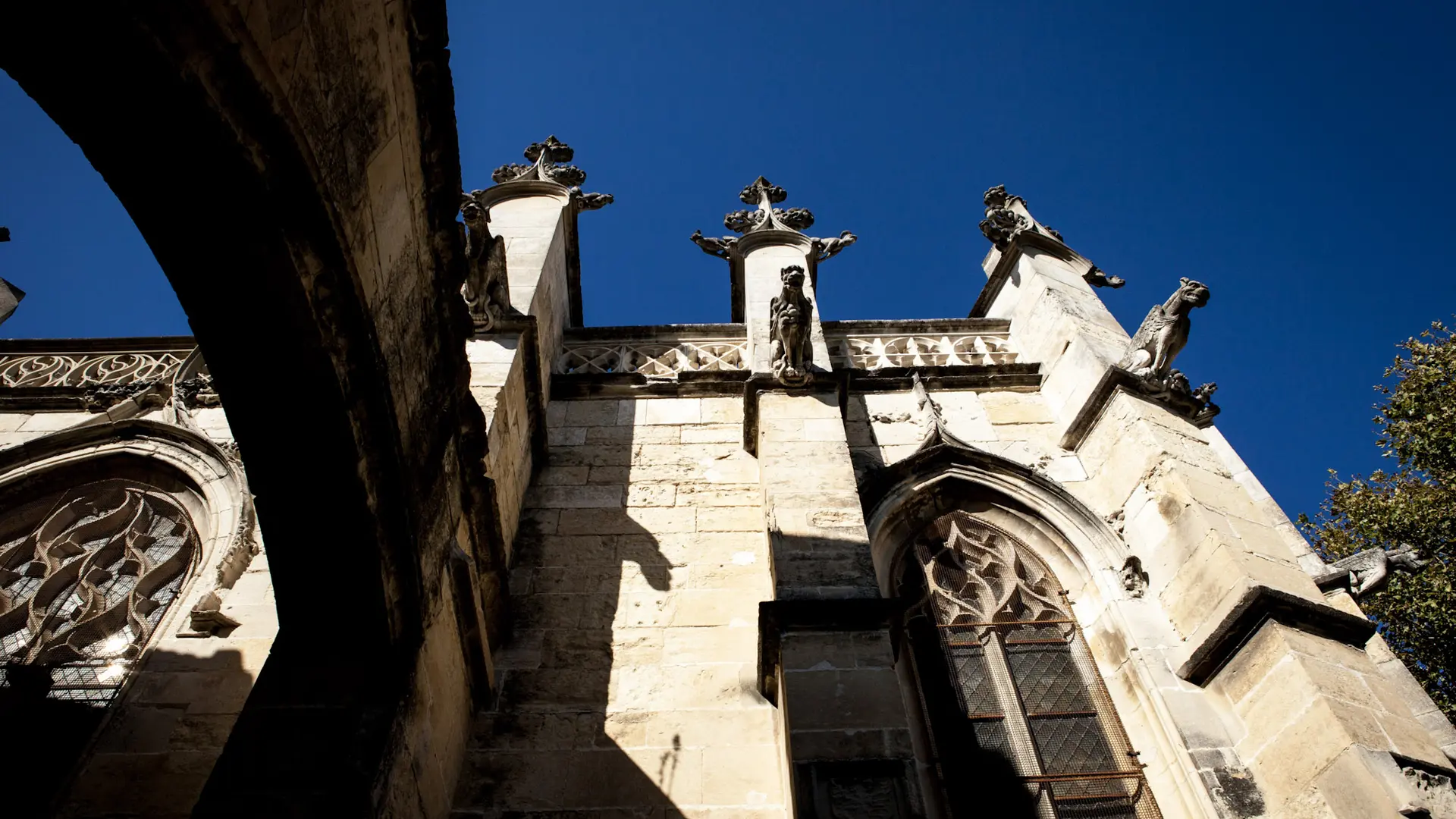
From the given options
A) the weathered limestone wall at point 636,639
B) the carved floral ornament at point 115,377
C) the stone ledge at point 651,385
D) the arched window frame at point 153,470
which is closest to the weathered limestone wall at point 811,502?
the weathered limestone wall at point 636,639

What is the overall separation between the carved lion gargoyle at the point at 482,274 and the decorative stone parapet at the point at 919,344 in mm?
3092

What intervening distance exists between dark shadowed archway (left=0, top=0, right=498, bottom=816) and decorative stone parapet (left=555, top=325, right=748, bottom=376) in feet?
12.7

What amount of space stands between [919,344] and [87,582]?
650 centimetres

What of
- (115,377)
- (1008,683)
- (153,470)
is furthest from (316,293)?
(115,377)

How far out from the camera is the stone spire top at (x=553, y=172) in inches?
346

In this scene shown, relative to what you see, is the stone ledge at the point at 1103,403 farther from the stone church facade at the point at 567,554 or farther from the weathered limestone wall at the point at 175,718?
the weathered limestone wall at the point at 175,718

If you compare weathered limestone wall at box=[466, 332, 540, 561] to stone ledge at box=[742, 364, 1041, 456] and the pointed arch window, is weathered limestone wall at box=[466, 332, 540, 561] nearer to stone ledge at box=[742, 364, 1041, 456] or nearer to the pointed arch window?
the pointed arch window

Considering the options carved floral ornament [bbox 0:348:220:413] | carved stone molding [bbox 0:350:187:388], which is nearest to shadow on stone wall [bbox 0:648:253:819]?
carved floral ornament [bbox 0:348:220:413]

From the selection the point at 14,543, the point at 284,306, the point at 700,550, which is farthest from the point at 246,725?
the point at 14,543

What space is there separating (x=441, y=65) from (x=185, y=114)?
1.27m

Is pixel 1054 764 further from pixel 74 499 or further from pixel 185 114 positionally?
pixel 74 499

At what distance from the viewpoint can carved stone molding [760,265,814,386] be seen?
19.8ft

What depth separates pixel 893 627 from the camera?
4504mm

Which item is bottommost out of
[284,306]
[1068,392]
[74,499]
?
[284,306]
